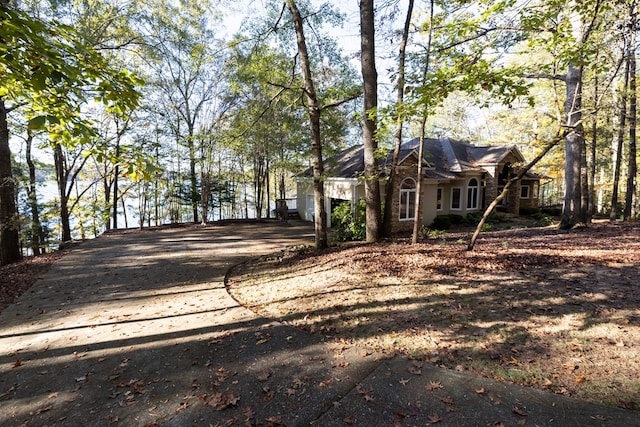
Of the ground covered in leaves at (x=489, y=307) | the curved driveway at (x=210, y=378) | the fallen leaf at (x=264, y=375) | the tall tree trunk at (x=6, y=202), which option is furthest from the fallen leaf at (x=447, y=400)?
the tall tree trunk at (x=6, y=202)

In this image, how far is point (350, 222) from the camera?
11.9 m

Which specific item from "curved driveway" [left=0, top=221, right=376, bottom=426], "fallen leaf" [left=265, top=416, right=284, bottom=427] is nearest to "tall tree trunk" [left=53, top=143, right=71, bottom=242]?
"curved driveway" [left=0, top=221, right=376, bottom=426]

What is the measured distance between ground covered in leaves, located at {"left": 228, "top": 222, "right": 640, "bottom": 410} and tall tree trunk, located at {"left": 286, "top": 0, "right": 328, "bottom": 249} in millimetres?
1932

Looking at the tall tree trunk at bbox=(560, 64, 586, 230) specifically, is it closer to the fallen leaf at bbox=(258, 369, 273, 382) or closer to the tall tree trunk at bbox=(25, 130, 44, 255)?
the fallen leaf at bbox=(258, 369, 273, 382)

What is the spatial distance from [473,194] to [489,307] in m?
16.1

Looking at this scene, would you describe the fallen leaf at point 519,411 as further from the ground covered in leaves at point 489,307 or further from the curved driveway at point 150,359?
the curved driveway at point 150,359

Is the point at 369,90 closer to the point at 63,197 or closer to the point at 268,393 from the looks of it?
the point at 268,393

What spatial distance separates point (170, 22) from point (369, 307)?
17008 mm

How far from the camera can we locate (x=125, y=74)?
296 cm

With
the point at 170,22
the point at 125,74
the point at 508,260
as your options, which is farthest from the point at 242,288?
the point at 170,22

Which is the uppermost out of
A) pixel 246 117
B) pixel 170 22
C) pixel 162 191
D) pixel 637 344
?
pixel 170 22

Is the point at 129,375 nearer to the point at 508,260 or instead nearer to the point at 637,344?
the point at 637,344

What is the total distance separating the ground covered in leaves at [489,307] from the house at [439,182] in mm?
6871

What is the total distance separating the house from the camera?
15375 mm
